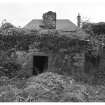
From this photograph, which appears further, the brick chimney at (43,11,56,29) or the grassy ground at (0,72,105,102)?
the brick chimney at (43,11,56,29)

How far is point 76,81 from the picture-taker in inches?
301

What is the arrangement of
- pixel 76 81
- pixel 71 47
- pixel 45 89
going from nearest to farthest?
1. pixel 45 89
2. pixel 76 81
3. pixel 71 47

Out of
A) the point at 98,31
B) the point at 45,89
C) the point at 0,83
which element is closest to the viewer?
the point at 45,89

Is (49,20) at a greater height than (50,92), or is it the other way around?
(49,20)

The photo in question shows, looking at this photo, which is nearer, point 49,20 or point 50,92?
point 50,92

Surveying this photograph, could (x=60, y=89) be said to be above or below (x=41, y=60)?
below

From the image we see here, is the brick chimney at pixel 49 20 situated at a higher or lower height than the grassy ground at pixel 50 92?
higher

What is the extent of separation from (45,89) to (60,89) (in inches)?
23.2

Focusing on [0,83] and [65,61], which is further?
[65,61]

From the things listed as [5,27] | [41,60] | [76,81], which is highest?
[5,27]

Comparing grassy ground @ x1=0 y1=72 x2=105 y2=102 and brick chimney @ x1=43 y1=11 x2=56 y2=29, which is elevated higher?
brick chimney @ x1=43 y1=11 x2=56 y2=29

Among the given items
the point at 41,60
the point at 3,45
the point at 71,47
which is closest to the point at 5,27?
the point at 3,45

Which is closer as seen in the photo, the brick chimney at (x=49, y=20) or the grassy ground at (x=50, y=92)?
the grassy ground at (x=50, y=92)

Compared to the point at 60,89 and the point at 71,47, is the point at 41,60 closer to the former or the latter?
the point at 71,47
